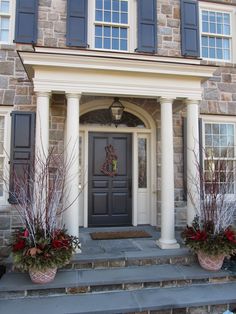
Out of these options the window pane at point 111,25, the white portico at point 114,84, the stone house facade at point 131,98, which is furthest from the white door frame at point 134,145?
the white portico at point 114,84

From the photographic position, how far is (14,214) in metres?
5.41

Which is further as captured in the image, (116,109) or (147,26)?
(147,26)

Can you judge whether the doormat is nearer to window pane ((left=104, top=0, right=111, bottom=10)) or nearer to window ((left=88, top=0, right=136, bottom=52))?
window ((left=88, top=0, right=136, bottom=52))

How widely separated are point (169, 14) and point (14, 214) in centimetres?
545

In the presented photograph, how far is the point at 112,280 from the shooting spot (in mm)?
3867

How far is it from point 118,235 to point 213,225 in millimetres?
1981

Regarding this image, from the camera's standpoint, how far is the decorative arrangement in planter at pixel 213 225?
4191 millimetres

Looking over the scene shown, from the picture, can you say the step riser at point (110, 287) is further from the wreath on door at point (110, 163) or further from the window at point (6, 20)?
the window at point (6, 20)

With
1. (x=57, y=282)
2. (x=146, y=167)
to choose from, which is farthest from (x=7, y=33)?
(x=57, y=282)

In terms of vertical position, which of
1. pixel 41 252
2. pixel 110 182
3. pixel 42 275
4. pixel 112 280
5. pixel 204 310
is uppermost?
pixel 110 182

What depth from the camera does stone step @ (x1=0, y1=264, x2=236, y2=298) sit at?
12.1 ft

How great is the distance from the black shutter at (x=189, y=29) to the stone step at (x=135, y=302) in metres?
4.90

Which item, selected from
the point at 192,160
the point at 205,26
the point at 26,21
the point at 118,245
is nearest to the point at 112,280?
the point at 118,245

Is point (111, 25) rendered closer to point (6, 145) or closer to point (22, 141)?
point (22, 141)
